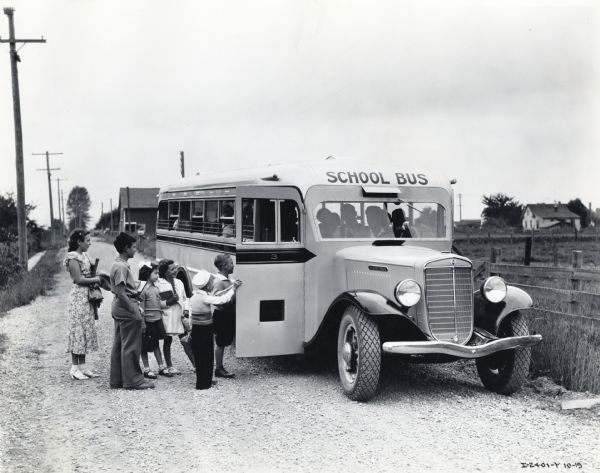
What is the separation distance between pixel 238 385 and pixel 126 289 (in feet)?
5.68

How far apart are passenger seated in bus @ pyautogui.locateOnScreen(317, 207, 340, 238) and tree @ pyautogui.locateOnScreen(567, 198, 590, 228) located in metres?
86.0

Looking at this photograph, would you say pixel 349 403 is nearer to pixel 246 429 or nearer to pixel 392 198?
pixel 246 429

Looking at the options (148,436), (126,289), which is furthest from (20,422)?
(126,289)

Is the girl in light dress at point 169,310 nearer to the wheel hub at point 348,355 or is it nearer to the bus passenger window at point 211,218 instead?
the bus passenger window at point 211,218

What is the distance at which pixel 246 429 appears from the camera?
5695mm

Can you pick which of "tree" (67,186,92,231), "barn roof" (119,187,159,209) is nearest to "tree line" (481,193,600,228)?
"barn roof" (119,187,159,209)

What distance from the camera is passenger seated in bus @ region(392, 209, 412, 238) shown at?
788cm

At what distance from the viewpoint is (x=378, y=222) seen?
7852 mm

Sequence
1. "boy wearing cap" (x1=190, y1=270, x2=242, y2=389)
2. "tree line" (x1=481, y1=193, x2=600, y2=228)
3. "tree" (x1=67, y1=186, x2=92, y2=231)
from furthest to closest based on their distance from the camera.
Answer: "tree" (x1=67, y1=186, x2=92, y2=231) → "tree line" (x1=481, y1=193, x2=600, y2=228) → "boy wearing cap" (x1=190, y1=270, x2=242, y2=389)

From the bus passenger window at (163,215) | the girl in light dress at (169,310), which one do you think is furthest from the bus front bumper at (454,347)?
the bus passenger window at (163,215)

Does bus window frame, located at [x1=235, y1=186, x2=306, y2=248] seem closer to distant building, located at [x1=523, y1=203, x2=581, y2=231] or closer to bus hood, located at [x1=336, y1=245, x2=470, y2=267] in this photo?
bus hood, located at [x1=336, y1=245, x2=470, y2=267]

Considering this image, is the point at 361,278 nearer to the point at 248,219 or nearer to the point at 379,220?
the point at 379,220

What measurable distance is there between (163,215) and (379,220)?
6655mm

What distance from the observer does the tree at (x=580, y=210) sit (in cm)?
8562
